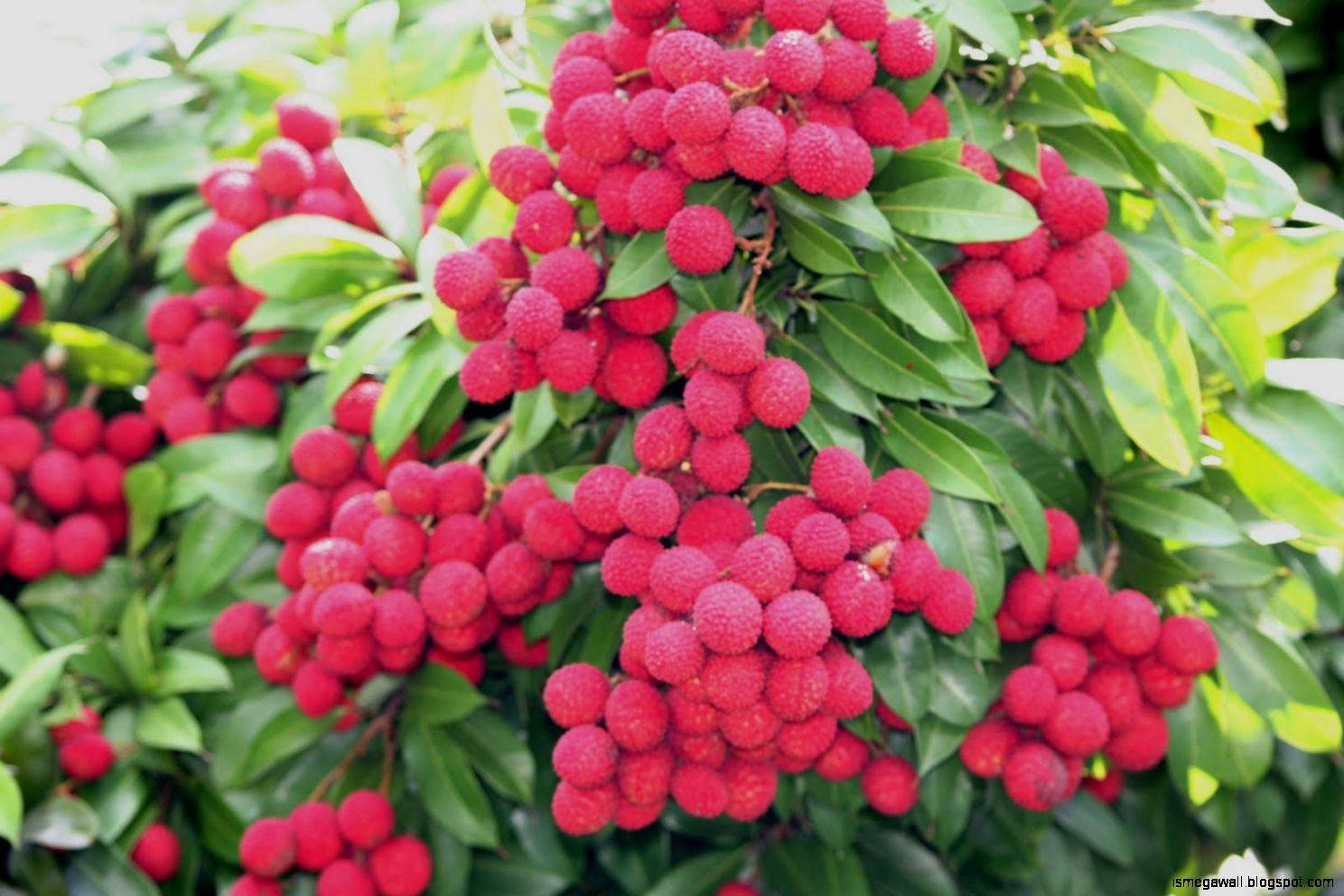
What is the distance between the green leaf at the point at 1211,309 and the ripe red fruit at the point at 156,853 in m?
1.22

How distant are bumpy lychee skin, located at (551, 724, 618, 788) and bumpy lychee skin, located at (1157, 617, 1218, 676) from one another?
56cm

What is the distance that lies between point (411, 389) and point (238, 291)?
41cm

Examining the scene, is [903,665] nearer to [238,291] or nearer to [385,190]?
[385,190]

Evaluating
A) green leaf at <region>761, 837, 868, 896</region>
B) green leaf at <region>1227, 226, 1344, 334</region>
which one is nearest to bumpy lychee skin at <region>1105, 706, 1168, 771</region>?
green leaf at <region>761, 837, 868, 896</region>

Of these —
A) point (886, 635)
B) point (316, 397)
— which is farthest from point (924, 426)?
point (316, 397)

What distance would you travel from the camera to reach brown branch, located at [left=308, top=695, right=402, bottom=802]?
1475mm

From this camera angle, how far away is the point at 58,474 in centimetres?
164

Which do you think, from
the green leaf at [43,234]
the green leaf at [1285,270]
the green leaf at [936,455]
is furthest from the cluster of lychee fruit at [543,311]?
the green leaf at [43,234]

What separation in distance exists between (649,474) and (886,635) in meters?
0.30

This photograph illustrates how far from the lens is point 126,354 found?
1.70m

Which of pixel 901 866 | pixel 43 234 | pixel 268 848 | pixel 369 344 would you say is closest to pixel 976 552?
pixel 901 866

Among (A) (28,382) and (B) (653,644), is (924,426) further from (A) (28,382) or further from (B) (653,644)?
(A) (28,382)

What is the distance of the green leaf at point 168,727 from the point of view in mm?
1463

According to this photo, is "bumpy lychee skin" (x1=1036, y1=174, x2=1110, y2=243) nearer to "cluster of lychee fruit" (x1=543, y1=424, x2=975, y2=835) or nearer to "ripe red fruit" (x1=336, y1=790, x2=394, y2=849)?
"cluster of lychee fruit" (x1=543, y1=424, x2=975, y2=835)
